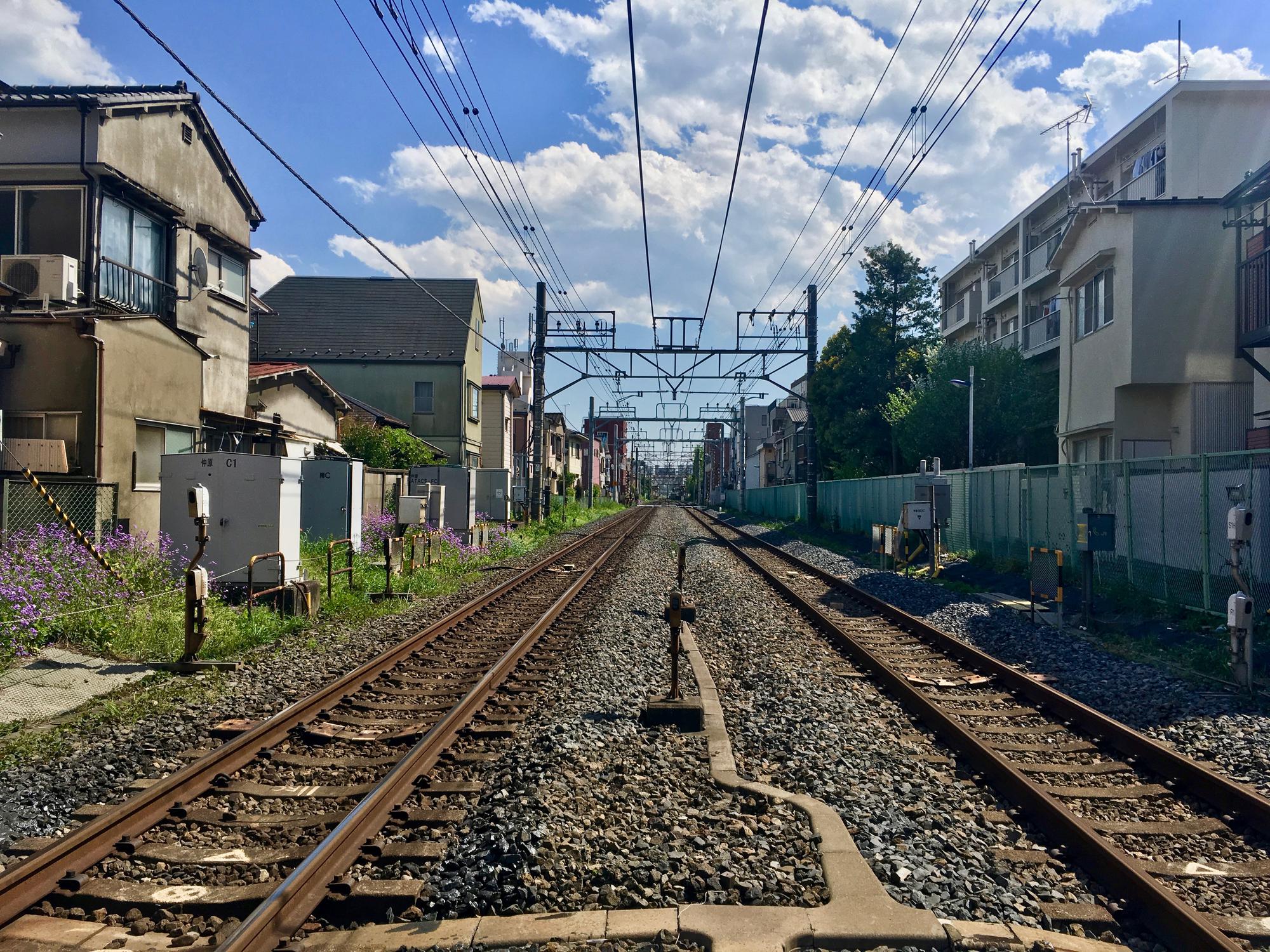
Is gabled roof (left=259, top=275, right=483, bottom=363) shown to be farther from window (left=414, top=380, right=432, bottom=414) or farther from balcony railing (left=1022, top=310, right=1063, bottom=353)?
balcony railing (left=1022, top=310, right=1063, bottom=353)

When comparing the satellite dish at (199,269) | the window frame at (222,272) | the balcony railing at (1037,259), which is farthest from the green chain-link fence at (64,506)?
the balcony railing at (1037,259)

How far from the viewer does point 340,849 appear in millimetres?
4121

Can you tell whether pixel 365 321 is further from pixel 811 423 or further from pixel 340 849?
pixel 340 849

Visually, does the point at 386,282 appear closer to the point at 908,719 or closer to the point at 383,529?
the point at 383,529

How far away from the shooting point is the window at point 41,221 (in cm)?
1456

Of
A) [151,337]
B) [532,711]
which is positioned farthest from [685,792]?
[151,337]

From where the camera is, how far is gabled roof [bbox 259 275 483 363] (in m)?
34.5

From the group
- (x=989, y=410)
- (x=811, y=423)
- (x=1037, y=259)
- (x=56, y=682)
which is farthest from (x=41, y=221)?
(x=1037, y=259)

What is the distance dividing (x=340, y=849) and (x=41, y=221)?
1505 cm

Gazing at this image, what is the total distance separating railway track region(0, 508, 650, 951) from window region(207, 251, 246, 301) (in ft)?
44.2

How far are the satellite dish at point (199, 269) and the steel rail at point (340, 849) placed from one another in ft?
44.9

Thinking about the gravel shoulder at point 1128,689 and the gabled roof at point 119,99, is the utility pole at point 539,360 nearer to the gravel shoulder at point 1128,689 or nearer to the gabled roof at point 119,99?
the gabled roof at point 119,99

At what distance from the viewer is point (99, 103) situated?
570 inches

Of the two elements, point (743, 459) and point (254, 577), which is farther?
point (743, 459)
